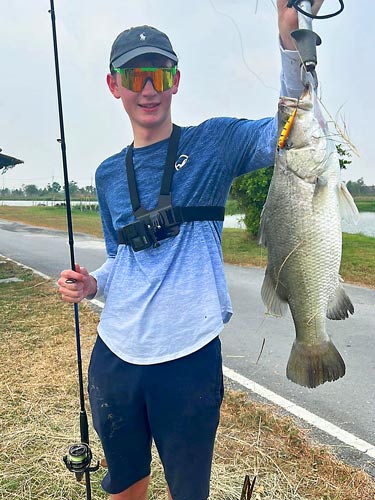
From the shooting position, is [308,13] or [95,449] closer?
[308,13]

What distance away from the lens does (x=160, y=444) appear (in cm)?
194

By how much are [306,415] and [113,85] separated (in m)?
2.94

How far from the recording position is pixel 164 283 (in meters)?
1.90

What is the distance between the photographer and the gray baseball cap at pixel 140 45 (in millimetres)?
1935

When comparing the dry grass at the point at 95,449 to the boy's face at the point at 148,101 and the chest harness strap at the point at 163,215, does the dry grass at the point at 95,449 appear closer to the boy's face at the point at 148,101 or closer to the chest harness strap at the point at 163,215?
the chest harness strap at the point at 163,215

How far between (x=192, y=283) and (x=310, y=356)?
0.51 m

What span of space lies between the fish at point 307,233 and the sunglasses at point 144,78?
1.96ft

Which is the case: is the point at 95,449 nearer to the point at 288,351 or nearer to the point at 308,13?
the point at 288,351

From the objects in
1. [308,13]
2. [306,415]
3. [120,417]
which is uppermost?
[308,13]

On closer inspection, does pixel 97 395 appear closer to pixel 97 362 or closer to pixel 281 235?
pixel 97 362

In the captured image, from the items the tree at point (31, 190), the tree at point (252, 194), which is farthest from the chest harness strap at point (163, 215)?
the tree at point (31, 190)

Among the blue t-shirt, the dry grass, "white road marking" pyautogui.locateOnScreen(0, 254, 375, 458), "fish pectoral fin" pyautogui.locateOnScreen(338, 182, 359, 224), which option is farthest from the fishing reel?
"white road marking" pyautogui.locateOnScreen(0, 254, 375, 458)

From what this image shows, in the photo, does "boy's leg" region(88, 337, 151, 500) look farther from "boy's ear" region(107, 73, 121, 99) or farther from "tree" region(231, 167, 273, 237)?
"tree" region(231, 167, 273, 237)

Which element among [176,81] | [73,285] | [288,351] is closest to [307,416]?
[288,351]
